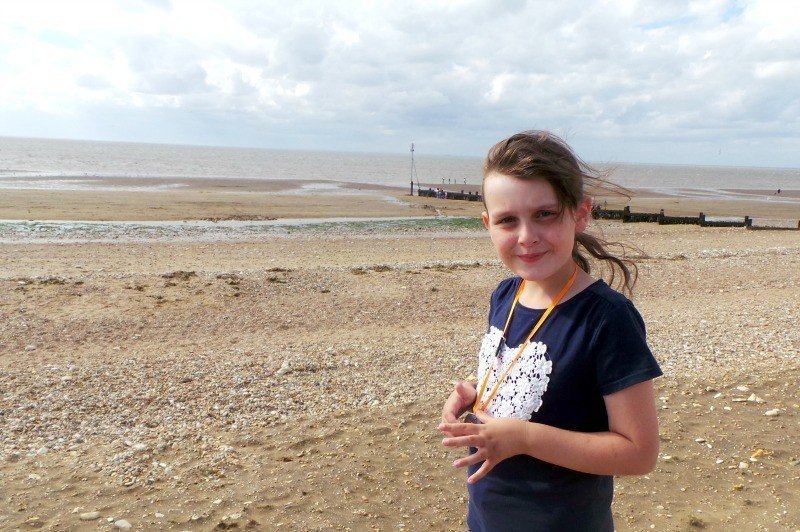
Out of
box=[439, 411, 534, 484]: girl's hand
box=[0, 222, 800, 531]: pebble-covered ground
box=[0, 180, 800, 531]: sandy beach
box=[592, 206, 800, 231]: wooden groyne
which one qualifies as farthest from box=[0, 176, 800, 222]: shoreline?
box=[439, 411, 534, 484]: girl's hand

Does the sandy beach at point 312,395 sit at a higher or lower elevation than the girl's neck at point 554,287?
lower

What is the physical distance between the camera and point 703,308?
36.4ft

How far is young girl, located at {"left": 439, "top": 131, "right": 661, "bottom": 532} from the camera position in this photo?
175 centimetres

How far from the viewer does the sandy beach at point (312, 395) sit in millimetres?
4438

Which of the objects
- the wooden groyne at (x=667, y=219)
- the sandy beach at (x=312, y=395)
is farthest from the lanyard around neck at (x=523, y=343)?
the wooden groyne at (x=667, y=219)

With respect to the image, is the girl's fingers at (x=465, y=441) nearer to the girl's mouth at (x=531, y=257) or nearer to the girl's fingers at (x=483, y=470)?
the girl's fingers at (x=483, y=470)

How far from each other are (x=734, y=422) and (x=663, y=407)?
61cm

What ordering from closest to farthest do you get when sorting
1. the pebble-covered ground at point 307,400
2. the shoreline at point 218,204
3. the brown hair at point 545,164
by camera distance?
the brown hair at point 545,164
the pebble-covered ground at point 307,400
the shoreline at point 218,204

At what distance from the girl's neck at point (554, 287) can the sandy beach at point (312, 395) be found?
9.00 feet

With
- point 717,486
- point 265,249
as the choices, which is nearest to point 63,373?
point 717,486

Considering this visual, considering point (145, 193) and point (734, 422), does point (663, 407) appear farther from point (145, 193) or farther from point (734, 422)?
point (145, 193)

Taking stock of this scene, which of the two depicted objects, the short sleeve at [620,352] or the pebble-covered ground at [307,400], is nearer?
the short sleeve at [620,352]

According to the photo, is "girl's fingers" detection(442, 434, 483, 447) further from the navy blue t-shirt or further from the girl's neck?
the girl's neck

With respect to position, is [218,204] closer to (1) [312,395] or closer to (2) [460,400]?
(1) [312,395]
